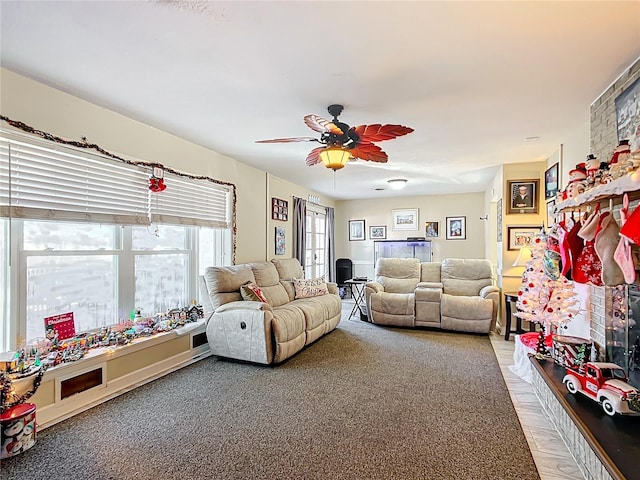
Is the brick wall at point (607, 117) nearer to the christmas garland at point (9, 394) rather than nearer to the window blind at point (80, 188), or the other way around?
the window blind at point (80, 188)

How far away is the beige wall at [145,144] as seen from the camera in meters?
2.38

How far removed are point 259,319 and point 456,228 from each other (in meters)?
5.52

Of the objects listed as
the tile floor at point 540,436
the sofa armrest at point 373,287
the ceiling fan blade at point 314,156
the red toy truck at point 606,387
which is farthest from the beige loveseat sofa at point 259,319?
the red toy truck at point 606,387

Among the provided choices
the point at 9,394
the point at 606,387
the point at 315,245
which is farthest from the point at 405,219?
the point at 9,394

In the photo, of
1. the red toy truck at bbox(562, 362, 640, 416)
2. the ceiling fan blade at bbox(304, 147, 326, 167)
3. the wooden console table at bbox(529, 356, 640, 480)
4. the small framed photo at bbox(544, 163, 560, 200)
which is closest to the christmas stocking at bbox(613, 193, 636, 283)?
the red toy truck at bbox(562, 362, 640, 416)

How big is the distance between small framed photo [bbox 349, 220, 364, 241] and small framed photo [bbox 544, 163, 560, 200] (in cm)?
431

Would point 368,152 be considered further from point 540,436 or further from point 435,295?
point 435,295

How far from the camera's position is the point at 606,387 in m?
1.90

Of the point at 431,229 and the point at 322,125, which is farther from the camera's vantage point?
the point at 431,229

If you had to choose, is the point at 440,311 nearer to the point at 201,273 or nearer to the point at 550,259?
the point at 550,259

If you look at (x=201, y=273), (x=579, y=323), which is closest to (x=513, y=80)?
(x=579, y=323)

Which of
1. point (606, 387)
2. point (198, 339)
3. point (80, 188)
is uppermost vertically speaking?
point (80, 188)

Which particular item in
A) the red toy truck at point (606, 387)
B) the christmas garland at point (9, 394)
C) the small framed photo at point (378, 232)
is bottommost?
the christmas garland at point (9, 394)

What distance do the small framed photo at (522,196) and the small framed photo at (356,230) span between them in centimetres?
394
